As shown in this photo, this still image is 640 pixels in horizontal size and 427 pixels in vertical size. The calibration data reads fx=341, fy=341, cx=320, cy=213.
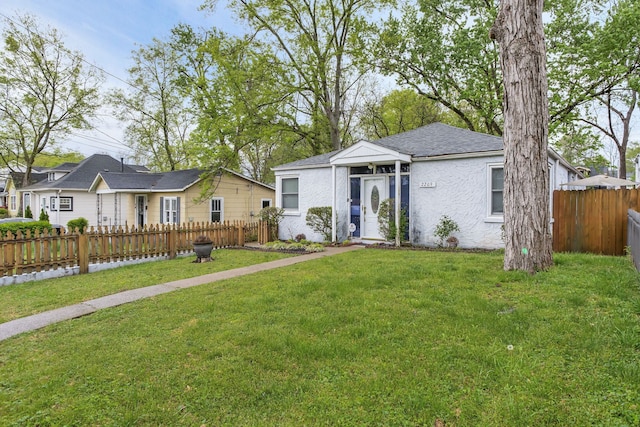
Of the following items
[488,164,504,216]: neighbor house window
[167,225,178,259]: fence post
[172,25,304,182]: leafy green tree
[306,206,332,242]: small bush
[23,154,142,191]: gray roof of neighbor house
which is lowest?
[167,225,178,259]: fence post

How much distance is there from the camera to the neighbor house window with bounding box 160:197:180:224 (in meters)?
19.2

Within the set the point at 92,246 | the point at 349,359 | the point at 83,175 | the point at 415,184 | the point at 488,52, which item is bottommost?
the point at 349,359

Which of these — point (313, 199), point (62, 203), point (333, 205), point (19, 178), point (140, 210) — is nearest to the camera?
point (333, 205)

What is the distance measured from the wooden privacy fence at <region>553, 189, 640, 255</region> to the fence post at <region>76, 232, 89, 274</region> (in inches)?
482

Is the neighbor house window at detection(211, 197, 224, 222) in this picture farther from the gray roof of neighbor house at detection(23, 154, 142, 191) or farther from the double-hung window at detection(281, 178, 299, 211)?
the gray roof of neighbor house at detection(23, 154, 142, 191)

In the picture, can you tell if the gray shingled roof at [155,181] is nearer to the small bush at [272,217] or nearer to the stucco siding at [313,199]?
the small bush at [272,217]

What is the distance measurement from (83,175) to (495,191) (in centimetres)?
2815

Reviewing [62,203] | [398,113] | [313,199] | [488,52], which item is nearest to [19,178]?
[62,203]

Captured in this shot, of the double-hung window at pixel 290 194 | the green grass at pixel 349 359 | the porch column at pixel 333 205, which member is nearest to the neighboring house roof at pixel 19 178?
the double-hung window at pixel 290 194

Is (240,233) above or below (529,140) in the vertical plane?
below

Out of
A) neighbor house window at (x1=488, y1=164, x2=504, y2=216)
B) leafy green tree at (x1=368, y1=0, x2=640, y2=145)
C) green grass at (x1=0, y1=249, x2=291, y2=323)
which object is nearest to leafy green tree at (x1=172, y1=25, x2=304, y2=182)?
leafy green tree at (x1=368, y1=0, x2=640, y2=145)

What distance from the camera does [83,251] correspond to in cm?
882

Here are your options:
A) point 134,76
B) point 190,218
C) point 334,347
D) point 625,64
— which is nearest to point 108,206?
point 190,218

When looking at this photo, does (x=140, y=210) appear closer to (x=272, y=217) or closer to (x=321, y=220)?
(x=272, y=217)
